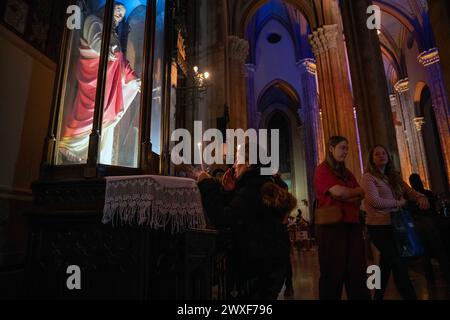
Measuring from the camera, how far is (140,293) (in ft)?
6.40

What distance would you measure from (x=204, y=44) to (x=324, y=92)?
5.09 metres

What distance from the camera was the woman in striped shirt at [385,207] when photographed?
217 cm

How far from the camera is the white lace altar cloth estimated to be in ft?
6.75

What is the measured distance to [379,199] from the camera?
2.29 metres

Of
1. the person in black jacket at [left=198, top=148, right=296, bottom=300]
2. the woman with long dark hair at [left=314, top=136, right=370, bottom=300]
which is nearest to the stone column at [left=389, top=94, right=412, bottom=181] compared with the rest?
the woman with long dark hair at [left=314, top=136, right=370, bottom=300]

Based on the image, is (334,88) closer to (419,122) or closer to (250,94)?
(250,94)

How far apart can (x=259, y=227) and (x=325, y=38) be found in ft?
38.2

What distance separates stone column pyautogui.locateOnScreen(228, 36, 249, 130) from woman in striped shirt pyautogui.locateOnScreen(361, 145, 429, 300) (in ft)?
24.3

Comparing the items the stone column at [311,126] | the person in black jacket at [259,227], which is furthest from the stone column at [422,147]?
the person in black jacket at [259,227]

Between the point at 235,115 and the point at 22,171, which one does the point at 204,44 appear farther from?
the point at 22,171

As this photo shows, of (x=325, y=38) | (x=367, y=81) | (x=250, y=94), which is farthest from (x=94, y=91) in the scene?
(x=250, y=94)

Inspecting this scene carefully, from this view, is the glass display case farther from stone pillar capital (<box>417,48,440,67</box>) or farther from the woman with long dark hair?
stone pillar capital (<box>417,48,440,67</box>)
